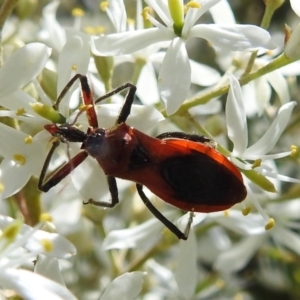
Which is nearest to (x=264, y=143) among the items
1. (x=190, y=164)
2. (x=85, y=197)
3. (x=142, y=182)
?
(x=190, y=164)

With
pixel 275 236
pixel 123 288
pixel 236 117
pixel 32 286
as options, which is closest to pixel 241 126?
pixel 236 117

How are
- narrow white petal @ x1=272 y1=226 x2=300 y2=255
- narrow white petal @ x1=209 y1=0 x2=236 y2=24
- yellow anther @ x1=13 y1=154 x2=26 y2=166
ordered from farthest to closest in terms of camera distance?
narrow white petal @ x1=272 y1=226 x2=300 y2=255 < narrow white petal @ x1=209 y1=0 x2=236 y2=24 < yellow anther @ x1=13 y1=154 x2=26 y2=166

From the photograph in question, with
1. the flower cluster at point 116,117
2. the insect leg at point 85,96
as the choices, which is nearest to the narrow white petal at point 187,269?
the flower cluster at point 116,117

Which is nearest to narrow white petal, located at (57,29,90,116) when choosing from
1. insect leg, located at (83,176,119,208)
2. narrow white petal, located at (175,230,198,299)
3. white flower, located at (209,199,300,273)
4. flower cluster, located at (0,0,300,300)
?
flower cluster, located at (0,0,300,300)

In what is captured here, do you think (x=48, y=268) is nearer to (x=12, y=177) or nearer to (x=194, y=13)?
(x=12, y=177)

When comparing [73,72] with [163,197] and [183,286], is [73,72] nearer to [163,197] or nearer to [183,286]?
[163,197]

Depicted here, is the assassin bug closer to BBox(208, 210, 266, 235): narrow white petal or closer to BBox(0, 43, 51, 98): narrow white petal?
BBox(0, 43, 51, 98): narrow white petal
